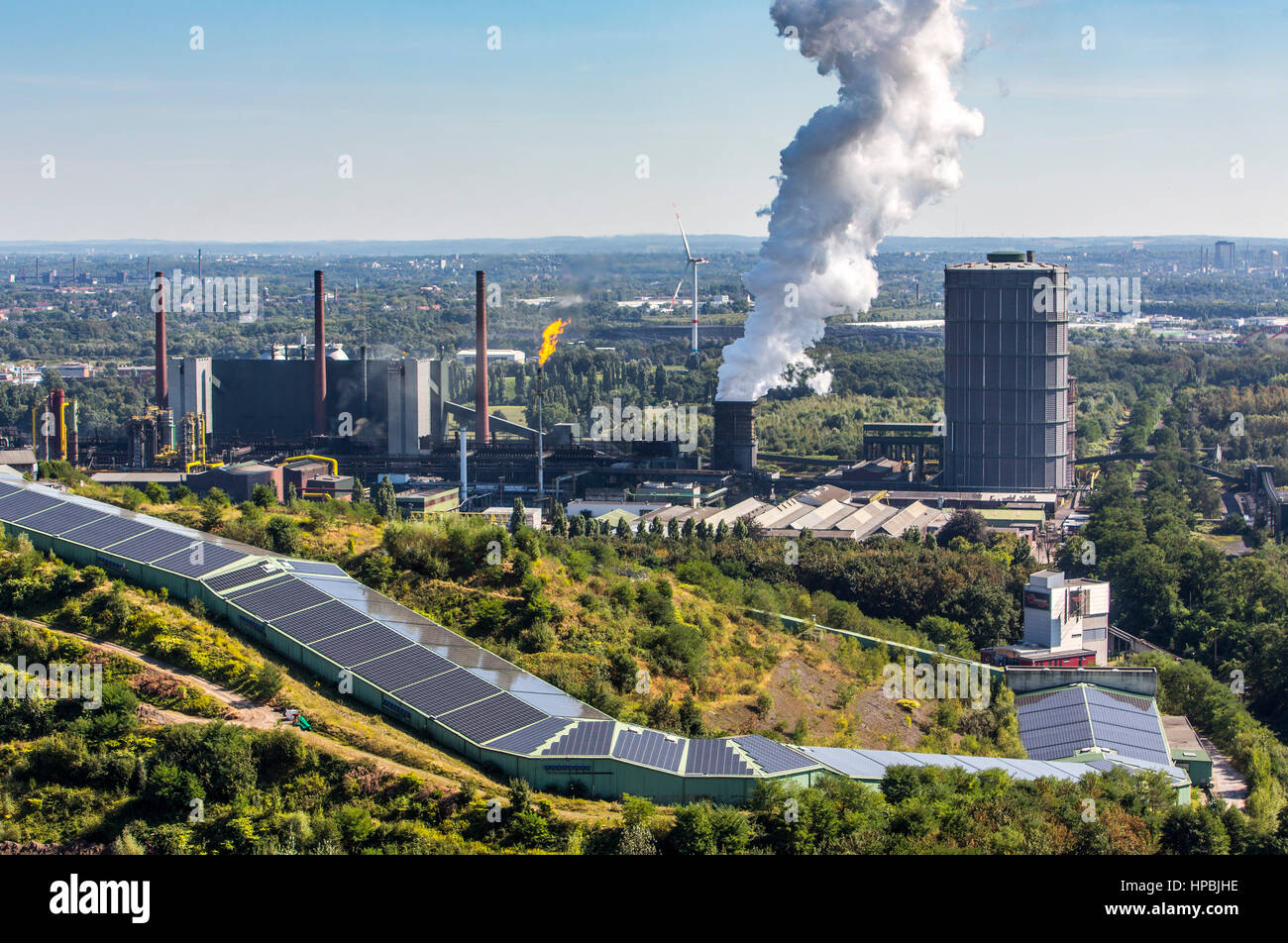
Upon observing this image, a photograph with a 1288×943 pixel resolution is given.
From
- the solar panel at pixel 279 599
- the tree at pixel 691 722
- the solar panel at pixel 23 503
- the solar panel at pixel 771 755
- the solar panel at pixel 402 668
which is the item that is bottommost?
the tree at pixel 691 722

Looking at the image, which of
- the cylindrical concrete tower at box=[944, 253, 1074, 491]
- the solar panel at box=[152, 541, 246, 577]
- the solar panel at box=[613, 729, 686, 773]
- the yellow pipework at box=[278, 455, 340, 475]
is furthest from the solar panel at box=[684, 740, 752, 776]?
the cylindrical concrete tower at box=[944, 253, 1074, 491]

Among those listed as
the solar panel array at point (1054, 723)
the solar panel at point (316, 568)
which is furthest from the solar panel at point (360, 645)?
the solar panel array at point (1054, 723)

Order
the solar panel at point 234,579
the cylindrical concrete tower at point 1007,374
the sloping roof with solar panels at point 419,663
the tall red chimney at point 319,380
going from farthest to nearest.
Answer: the tall red chimney at point 319,380
the cylindrical concrete tower at point 1007,374
the solar panel at point 234,579
the sloping roof with solar panels at point 419,663

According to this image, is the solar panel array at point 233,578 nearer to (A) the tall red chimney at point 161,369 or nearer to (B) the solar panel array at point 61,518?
(B) the solar panel array at point 61,518

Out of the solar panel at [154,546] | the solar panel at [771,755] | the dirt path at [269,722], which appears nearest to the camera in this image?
the dirt path at [269,722]

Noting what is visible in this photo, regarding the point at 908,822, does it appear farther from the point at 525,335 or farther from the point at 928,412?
the point at 525,335

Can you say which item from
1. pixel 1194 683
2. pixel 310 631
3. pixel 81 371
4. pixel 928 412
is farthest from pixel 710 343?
pixel 310 631

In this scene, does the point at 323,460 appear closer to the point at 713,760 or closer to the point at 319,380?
the point at 319,380
